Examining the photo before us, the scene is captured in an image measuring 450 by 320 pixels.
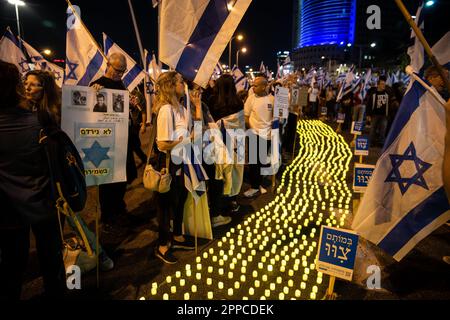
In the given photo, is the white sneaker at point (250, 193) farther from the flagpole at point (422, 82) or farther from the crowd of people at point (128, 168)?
the flagpole at point (422, 82)

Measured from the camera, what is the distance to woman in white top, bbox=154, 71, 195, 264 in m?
3.27

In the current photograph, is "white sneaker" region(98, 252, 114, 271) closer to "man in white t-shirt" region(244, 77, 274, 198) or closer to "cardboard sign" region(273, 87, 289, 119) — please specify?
"man in white t-shirt" region(244, 77, 274, 198)

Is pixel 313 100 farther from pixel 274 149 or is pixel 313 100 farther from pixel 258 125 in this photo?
pixel 258 125

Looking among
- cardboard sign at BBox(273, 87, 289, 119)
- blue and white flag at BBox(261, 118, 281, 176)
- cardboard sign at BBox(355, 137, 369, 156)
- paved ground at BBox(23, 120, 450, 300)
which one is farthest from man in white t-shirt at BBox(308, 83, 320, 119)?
paved ground at BBox(23, 120, 450, 300)

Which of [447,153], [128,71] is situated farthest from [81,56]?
[447,153]

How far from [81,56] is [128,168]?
6.83 feet

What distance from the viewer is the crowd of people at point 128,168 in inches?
90.2

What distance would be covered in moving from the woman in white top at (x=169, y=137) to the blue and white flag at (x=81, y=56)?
2.09 m

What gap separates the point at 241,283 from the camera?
132 inches

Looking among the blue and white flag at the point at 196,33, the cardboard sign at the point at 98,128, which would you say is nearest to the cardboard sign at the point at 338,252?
the blue and white flag at the point at 196,33

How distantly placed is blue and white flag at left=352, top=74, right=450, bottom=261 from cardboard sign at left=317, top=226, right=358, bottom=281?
33cm

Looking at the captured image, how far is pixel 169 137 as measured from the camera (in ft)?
10.7
